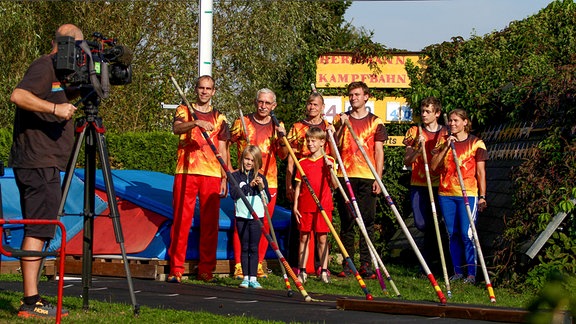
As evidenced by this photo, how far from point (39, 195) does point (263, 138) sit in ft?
13.9

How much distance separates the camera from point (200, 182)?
9.23 metres

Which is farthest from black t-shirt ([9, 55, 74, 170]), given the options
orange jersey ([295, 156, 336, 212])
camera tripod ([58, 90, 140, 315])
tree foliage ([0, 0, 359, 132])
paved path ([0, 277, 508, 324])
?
tree foliage ([0, 0, 359, 132])

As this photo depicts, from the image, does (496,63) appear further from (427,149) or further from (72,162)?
(72,162)

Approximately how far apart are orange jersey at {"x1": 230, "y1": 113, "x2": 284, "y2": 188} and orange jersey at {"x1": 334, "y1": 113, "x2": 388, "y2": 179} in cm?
74

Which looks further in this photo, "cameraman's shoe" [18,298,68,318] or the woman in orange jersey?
the woman in orange jersey

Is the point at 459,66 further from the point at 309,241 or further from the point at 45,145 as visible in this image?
the point at 45,145

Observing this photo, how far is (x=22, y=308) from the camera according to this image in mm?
5594

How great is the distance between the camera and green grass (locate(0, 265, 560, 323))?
569 centimetres

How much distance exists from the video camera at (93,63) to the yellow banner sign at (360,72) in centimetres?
727

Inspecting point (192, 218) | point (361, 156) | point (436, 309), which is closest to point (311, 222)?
point (361, 156)

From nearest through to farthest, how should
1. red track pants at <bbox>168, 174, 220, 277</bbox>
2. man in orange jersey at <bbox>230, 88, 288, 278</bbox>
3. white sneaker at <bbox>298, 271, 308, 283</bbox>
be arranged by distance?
1. red track pants at <bbox>168, 174, 220, 277</bbox>
2. white sneaker at <bbox>298, 271, 308, 283</bbox>
3. man in orange jersey at <bbox>230, 88, 288, 278</bbox>

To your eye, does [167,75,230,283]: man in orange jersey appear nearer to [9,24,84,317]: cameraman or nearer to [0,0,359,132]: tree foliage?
[9,24,84,317]: cameraman

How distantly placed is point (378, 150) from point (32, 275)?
511cm

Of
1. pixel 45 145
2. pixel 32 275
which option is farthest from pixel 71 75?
pixel 32 275
